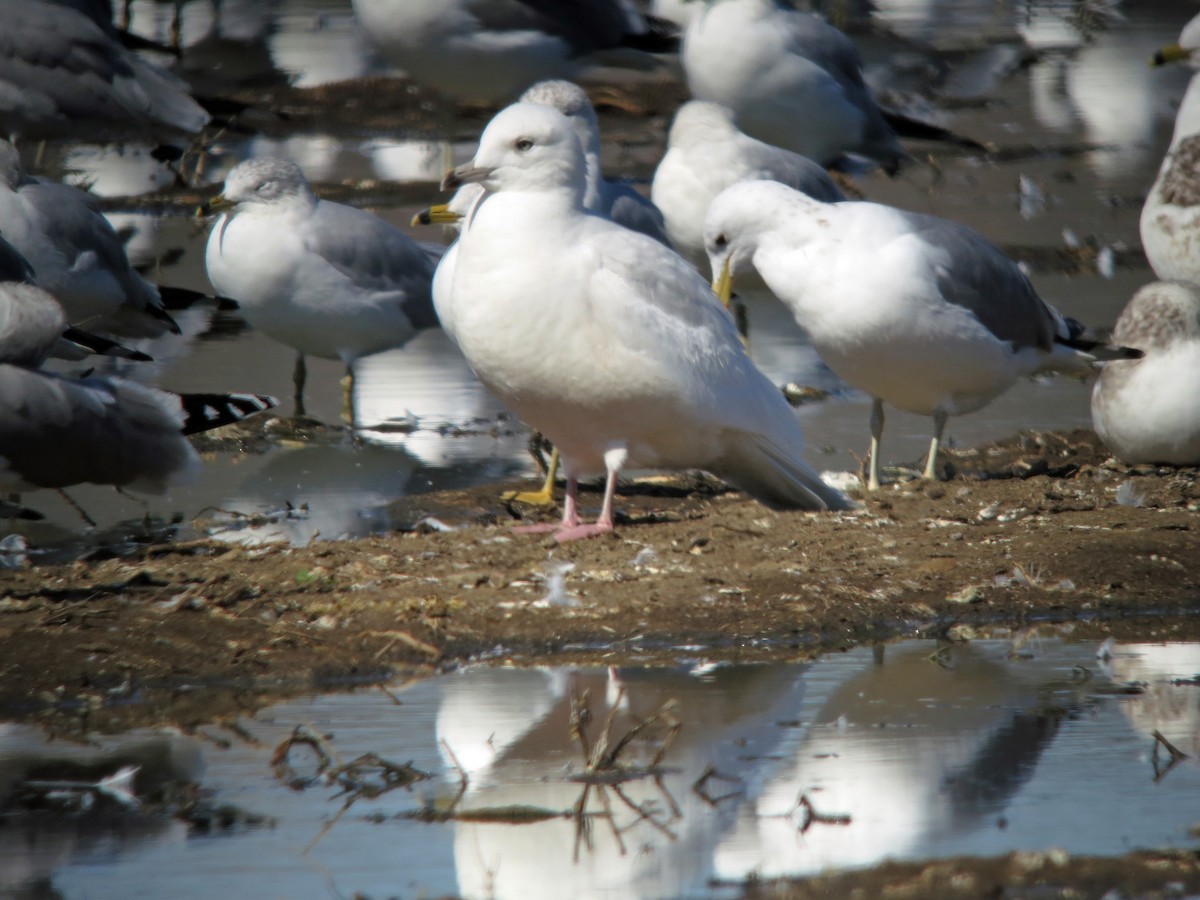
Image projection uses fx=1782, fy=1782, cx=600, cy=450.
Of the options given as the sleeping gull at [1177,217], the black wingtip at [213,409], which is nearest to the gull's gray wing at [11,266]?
the black wingtip at [213,409]

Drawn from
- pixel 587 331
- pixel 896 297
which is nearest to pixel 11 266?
pixel 587 331

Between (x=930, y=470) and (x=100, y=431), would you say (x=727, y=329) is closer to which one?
(x=930, y=470)

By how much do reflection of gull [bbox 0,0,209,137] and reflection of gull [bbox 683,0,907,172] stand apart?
10.5ft

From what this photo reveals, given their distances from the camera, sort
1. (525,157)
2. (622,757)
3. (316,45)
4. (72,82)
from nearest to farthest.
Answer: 1. (622,757)
2. (525,157)
3. (72,82)
4. (316,45)

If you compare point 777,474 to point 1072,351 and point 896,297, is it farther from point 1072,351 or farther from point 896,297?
point 1072,351

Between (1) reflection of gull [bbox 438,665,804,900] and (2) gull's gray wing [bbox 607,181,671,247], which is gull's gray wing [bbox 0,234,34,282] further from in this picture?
(1) reflection of gull [bbox 438,665,804,900]

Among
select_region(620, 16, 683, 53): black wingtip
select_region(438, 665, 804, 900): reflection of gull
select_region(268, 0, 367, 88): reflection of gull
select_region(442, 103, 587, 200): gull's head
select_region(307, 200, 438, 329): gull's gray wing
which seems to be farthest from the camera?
select_region(268, 0, 367, 88): reflection of gull

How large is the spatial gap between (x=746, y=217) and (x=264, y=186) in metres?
2.61

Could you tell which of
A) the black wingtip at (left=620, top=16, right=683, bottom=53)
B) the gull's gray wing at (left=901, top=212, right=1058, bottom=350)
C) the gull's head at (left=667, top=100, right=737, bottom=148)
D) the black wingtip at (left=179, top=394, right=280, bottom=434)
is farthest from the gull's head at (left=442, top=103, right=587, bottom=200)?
the black wingtip at (left=620, top=16, right=683, bottom=53)

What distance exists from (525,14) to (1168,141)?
17.8 feet

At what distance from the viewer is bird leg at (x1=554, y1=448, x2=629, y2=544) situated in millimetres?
5312

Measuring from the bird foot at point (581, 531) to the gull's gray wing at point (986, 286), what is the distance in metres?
1.59

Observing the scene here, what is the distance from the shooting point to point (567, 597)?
4609 millimetres

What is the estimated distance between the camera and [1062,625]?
4504 millimetres
